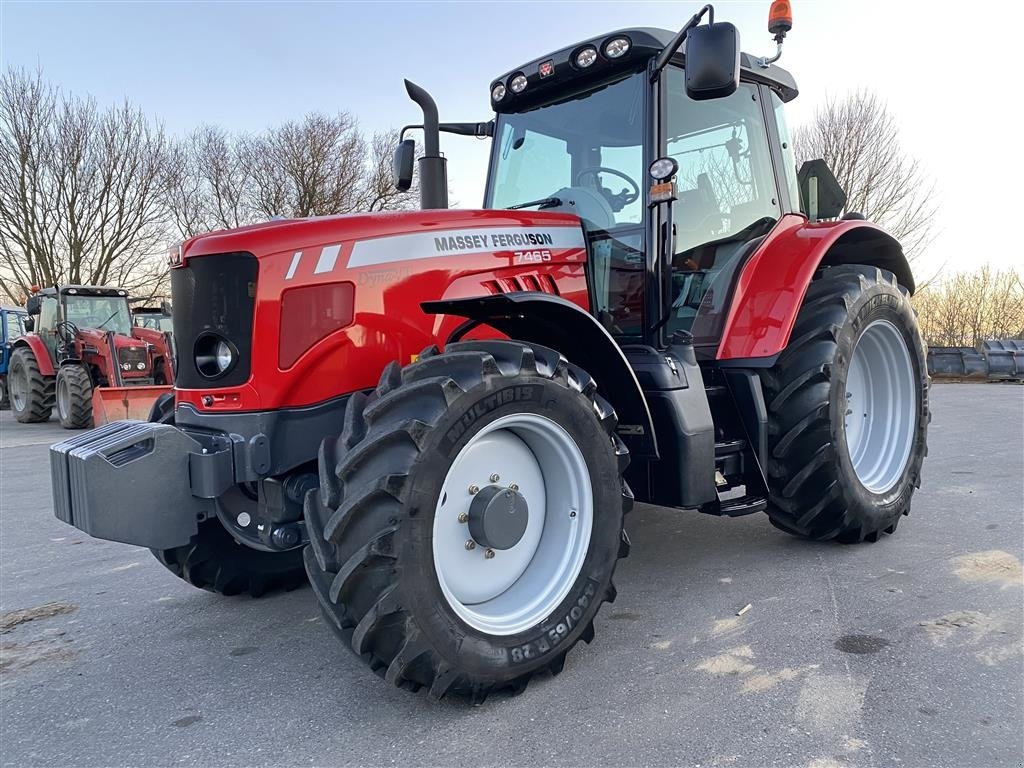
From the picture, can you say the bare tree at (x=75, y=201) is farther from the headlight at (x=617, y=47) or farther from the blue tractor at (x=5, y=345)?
the headlight at (x=617, y=47)

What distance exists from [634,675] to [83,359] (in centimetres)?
1232

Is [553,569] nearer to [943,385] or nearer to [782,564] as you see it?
[782,564]

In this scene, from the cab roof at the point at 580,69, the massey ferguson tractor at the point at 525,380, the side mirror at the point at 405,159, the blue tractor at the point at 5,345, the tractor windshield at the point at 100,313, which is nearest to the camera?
the massey ferguson tractor at the point at 525,380

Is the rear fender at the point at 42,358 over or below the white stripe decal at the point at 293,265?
below

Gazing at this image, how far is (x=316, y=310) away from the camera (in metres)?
2.59

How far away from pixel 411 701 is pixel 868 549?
2612 millimetres

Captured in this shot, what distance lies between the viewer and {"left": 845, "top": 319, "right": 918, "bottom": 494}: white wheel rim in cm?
420

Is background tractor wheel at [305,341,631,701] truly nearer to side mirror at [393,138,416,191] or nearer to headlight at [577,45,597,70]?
headlight at [577,45,597,70]

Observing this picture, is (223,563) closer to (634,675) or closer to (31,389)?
(634,675)

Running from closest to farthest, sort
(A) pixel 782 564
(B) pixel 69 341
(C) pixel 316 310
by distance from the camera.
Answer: (C) pixel 316 310 < (A) pixel 782 564 < (B) pixel 69 341

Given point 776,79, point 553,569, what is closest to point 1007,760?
point 553,569

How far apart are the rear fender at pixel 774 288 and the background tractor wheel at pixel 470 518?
1203mm

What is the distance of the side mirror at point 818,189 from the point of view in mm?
4754

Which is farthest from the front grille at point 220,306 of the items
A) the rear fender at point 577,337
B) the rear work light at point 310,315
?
the rear fender at point 577,337
